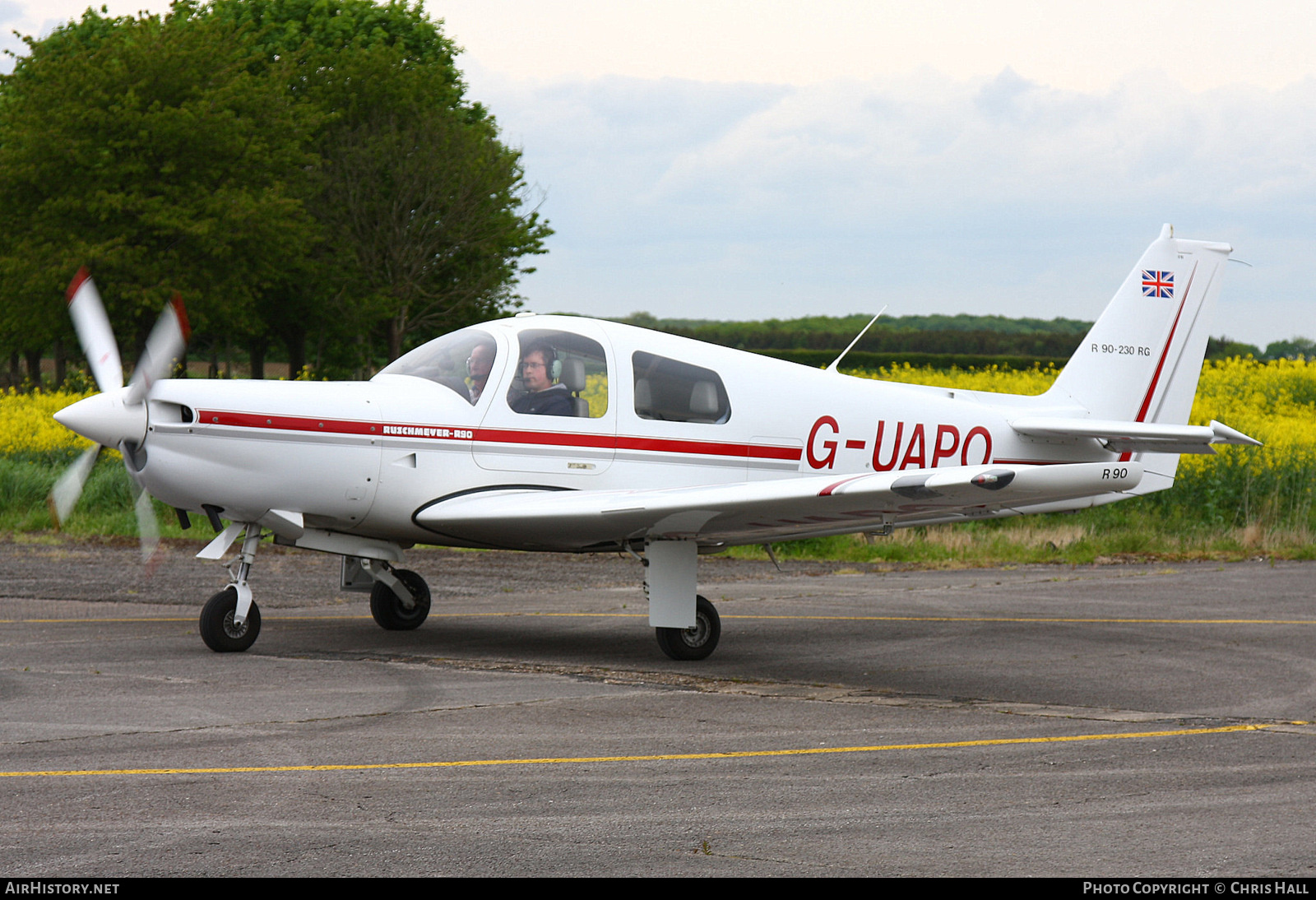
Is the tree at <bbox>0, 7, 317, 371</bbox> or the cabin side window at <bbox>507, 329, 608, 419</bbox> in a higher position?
the tree at <bbox>0, 7, 317, 371</bbox>

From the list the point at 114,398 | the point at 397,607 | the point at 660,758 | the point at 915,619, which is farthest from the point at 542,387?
the point at 915,619

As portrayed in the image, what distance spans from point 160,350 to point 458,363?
6.94 feet

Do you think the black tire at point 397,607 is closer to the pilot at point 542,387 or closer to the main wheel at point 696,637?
the pilot at point 542,387

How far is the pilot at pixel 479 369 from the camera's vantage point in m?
9.86

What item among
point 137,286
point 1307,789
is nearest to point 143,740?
point 1307,789

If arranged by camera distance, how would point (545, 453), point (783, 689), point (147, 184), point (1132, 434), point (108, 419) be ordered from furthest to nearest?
1. point (147, 184)
2. point (1132, 434)
3. point (545, 453)
4. point (108, 419)
5. point (783, 689)

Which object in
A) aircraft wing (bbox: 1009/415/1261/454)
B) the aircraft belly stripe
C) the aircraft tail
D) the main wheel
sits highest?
the aircraft tail

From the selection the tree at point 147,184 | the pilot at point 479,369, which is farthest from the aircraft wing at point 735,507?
the tree at point 147,184

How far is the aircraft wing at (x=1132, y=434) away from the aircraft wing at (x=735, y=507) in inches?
18.9

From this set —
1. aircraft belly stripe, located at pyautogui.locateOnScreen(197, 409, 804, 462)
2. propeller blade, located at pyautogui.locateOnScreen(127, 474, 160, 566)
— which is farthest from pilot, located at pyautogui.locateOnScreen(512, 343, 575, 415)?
propeller blade, located at pyautogui.locateOnScreen(127, 474, 160, 566)

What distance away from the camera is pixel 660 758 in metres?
6.53

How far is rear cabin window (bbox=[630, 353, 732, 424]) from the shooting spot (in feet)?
33.3

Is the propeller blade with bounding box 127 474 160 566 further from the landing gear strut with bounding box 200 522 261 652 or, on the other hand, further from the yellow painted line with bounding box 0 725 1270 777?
the yellow painted line with bounding box 0 725 1270 777

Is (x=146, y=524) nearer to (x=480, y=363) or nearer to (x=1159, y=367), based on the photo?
(x=480, y=363)
